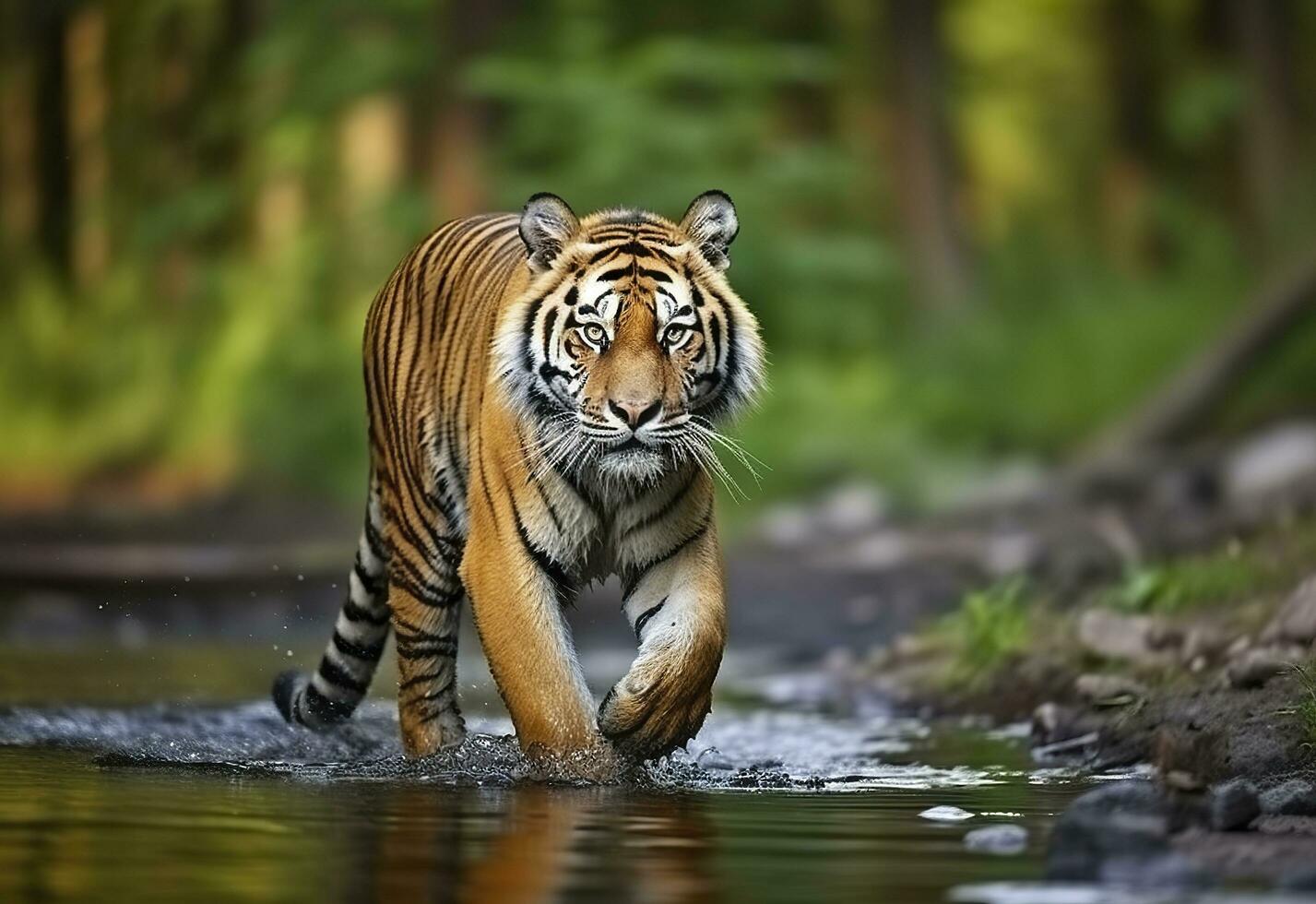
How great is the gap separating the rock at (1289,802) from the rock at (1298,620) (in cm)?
177

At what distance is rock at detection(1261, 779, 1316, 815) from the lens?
5.06 metres

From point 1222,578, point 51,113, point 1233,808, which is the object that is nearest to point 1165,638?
point 1222,578

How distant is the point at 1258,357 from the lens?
51.2 feet

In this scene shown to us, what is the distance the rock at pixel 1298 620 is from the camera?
6.96 meters

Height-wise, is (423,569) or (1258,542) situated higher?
(1258,542)

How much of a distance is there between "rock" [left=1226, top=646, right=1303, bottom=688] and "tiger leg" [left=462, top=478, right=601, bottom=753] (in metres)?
1.83

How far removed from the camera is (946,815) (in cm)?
534

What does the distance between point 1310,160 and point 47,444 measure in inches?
414

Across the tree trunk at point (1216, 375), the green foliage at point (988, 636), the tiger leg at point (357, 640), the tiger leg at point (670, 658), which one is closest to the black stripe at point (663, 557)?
the tiger leg at point (670, 658)

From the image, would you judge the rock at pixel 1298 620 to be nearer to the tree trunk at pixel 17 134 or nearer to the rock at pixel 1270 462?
the rock at pixel 1270 462

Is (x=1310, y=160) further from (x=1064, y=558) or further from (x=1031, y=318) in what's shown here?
(x=1064, y=558)

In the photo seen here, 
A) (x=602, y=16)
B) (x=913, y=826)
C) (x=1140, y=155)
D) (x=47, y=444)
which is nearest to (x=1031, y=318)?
(x=1140, y=155)

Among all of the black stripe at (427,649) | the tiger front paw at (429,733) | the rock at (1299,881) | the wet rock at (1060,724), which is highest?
the black stripe at (427,649)

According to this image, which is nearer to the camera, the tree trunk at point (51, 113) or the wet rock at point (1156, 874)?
the wet rock at point (1156, 874)
